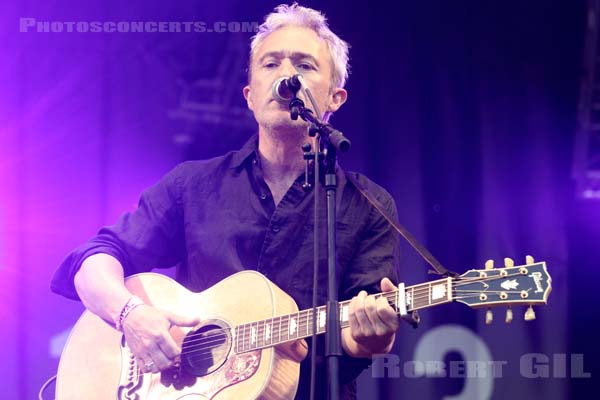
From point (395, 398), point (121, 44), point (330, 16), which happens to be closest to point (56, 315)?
point (121, 44)

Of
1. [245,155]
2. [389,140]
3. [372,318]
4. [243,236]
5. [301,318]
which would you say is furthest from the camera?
[389,140]

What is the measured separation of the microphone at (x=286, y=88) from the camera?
2830mm

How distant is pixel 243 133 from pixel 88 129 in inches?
31.7

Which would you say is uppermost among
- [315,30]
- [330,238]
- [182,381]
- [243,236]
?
[315,30]

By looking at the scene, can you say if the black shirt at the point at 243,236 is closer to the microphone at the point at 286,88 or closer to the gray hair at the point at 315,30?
the gray hair at the point at 315,30

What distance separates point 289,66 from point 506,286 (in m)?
1.41

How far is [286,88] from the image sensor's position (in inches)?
113

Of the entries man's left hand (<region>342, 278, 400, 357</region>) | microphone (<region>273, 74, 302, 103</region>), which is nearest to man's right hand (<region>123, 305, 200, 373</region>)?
man's left hand (<region>342, 278, 400, 357</region>)

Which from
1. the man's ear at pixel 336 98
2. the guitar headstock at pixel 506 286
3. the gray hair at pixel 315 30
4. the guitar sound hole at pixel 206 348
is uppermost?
the gray hair at pixel 315 30

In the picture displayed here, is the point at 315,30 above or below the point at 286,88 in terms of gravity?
above

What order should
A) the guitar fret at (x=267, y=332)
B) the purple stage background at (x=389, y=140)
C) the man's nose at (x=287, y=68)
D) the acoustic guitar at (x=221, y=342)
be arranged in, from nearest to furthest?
the acoustic guitar at (x=221, y=342) < the guitar fret at (x=267, y=332) < the man's nose at (x=287, y=68) < the purple stage background at (x=389, y=140)

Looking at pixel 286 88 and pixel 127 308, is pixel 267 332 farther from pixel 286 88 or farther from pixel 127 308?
pixel 286 88

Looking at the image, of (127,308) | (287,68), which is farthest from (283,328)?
(287,68)

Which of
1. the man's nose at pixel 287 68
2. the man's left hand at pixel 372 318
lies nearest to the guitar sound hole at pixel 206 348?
the man's left hand at pixel 372 318
